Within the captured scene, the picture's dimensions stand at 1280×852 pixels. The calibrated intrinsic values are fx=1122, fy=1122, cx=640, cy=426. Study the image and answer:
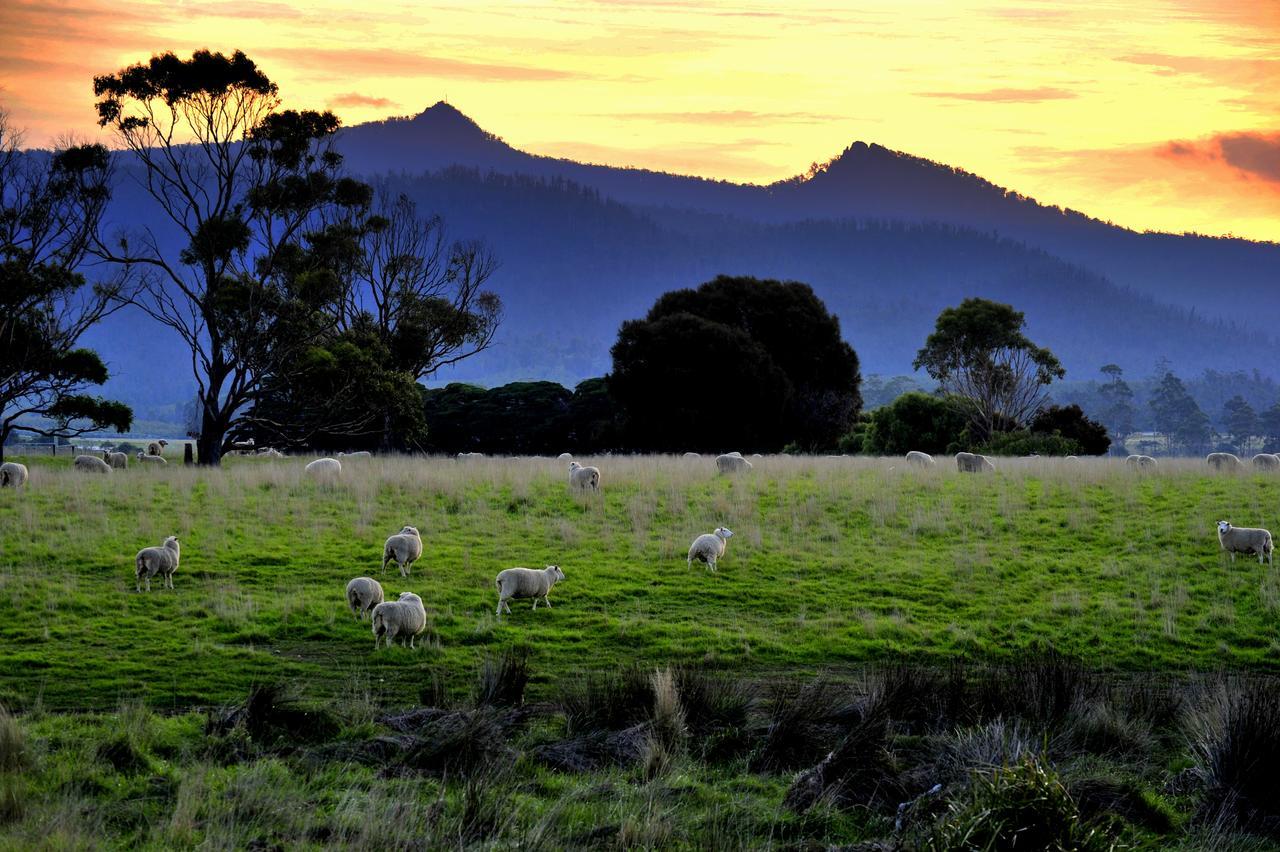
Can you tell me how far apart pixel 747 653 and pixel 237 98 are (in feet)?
134

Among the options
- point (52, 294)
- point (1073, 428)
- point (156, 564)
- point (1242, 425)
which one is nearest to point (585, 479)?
point (156, 564)

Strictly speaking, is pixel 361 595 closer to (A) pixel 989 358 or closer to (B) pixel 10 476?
(B) pixel 10 476

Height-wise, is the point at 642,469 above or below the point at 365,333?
below

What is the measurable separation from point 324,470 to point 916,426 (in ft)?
140

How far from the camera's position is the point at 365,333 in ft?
170

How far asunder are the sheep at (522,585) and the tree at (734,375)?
4571 centimetres

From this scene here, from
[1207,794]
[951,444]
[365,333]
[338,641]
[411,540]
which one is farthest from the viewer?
[951,444]

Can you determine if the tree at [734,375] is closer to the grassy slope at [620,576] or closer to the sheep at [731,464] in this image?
the sheep at [731,464]

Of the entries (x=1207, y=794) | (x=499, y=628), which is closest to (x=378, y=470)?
(x=499, y=628)

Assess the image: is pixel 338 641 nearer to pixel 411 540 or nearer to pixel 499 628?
pixel 499 628

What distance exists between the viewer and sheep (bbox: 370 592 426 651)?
16.2 m

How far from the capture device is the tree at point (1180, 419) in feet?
564

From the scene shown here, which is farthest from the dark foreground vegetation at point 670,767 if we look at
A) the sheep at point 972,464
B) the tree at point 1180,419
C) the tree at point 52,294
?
the tree at point 1180,419

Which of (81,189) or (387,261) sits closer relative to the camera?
(81,189)
